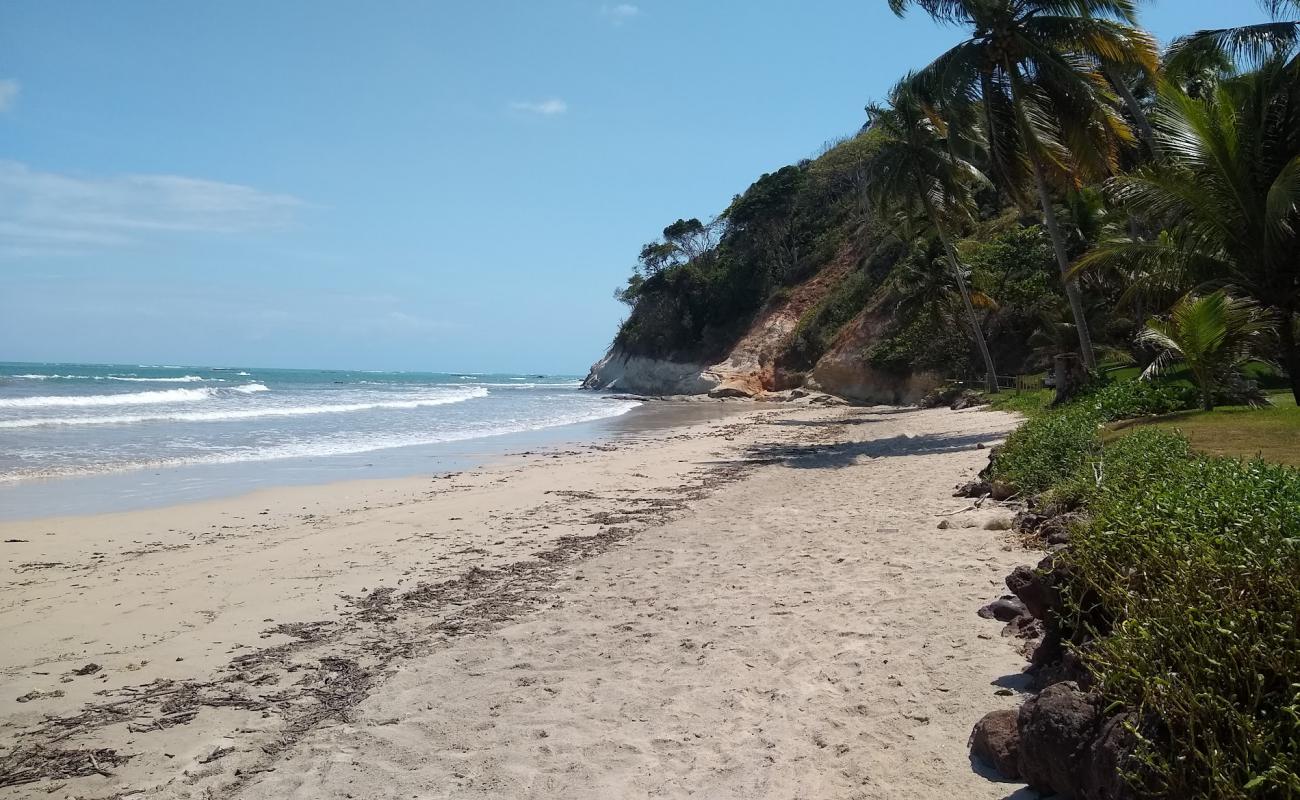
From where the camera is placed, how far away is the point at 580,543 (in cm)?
873

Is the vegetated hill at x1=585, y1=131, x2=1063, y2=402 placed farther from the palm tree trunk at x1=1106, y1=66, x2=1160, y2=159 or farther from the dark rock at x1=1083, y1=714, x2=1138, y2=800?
the dark rock at x1=1083, y1=714, x2=1138, y2=800

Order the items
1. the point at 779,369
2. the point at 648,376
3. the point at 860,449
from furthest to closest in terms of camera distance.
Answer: the point at 648,376, the point at 779,369, the point at 860,449

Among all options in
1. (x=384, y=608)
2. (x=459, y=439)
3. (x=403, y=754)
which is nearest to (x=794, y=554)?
(x=384, y=608)

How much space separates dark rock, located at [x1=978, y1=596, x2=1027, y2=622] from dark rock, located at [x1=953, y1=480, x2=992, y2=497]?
434 centimetres

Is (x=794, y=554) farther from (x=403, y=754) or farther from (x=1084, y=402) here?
(x=1084, y=402)

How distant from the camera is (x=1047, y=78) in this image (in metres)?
15.8

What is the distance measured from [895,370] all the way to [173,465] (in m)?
26.4

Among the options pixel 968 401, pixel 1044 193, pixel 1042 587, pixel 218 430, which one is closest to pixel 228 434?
pixel 218 430

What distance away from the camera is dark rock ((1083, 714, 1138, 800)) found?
2.63m

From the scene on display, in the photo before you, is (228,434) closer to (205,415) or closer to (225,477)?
(205,415)

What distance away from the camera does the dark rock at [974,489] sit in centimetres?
920

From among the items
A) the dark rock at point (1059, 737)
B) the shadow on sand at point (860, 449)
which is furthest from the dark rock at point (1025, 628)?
the shadow on sand at point (860, 449)

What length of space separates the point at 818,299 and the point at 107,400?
1395 inches

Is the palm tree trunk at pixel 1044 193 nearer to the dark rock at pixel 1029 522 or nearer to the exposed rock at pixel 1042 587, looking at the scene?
the dark rock at pixel 1029 522
